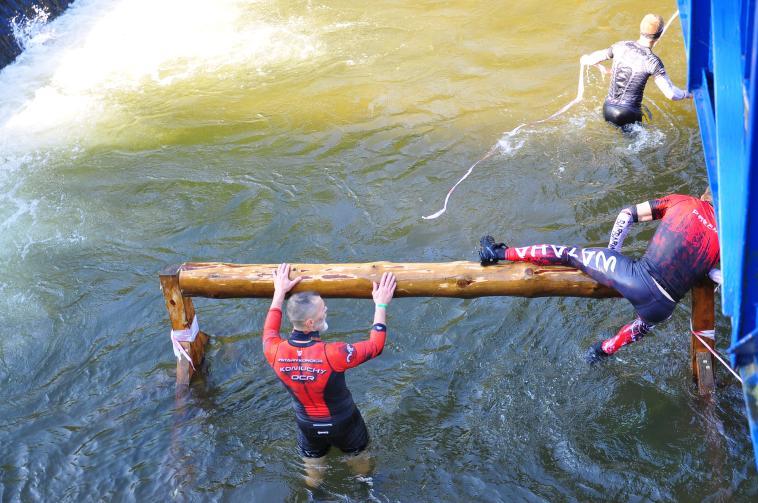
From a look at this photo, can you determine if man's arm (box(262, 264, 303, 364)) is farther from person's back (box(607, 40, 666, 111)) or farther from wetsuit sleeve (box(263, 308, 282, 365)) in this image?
person's back (box(607, 40, 666, 111))

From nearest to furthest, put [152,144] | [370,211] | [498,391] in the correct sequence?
[498,391] < [370,211] < [152,144]

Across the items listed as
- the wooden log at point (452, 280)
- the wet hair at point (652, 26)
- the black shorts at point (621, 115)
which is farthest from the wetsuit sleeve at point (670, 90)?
the wooden log at point (452, 280)

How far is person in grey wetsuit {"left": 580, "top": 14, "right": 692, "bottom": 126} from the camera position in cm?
862

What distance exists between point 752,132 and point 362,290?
2878 mm

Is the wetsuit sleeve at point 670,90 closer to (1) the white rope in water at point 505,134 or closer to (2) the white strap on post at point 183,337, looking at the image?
(1) the white rope in water at point 505,134

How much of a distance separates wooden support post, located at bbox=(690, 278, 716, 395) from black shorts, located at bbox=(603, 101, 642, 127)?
4.08m

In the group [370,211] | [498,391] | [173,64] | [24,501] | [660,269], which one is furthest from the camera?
[173,64]

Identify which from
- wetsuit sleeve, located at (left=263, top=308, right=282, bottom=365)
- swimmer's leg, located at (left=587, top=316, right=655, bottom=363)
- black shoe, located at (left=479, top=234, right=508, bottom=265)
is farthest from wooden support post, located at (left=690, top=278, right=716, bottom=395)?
wetsuit sleeve, located at (left=263, top=308, right=282, bottom=365)

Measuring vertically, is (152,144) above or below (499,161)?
above

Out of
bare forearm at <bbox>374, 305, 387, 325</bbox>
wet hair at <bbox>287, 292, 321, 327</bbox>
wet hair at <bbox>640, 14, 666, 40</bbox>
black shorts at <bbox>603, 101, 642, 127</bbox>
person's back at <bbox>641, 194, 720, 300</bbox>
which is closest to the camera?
wet hair at <bbox>287, 292, 321, 327</bbox>

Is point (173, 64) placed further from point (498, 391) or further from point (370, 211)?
point (498, 391)

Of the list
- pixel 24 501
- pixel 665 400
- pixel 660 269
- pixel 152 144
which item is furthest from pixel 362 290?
pixel 152 144

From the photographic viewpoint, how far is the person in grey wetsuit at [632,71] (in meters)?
8.62

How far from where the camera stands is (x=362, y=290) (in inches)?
230
